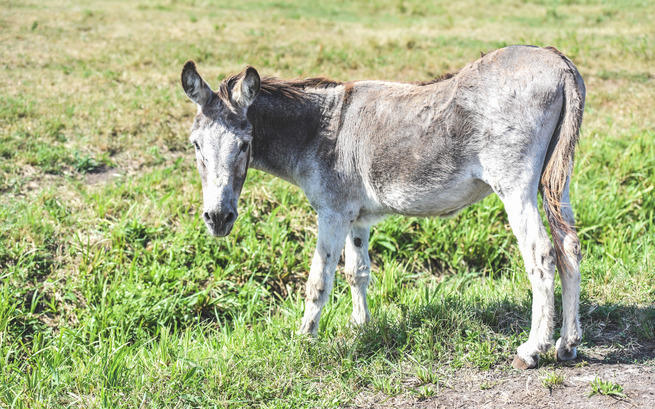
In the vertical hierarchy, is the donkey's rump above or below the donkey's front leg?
above

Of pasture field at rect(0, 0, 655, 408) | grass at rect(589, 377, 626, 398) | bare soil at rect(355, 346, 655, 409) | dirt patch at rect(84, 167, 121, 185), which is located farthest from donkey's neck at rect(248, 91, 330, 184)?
dirt patch at rect(84, 167, 121, 185)

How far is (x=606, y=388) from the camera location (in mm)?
3484

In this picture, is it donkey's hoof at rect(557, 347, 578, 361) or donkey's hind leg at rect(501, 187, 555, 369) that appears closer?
donkey's hind leg at rect(501, 187, 555, 369)

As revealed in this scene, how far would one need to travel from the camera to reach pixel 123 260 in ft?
19.0

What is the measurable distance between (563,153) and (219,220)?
209 cm

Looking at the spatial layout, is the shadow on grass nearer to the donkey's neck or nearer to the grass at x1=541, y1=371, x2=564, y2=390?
the grass at x1=541, y1=371, x2=564, y2=390

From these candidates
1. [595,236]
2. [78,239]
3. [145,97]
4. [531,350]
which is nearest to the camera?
[531,350]

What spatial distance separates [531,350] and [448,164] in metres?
1.26

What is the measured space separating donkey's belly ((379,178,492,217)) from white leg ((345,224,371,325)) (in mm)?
512

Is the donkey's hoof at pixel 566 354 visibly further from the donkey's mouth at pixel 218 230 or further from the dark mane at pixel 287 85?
the dark mane at pixel 287 85

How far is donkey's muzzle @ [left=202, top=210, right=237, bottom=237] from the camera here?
370cm

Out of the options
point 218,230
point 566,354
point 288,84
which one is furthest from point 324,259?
point 566,354

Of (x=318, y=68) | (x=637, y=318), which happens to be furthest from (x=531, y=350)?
(x=318, y=68)

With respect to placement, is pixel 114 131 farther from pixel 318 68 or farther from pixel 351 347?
pixel 351 347
